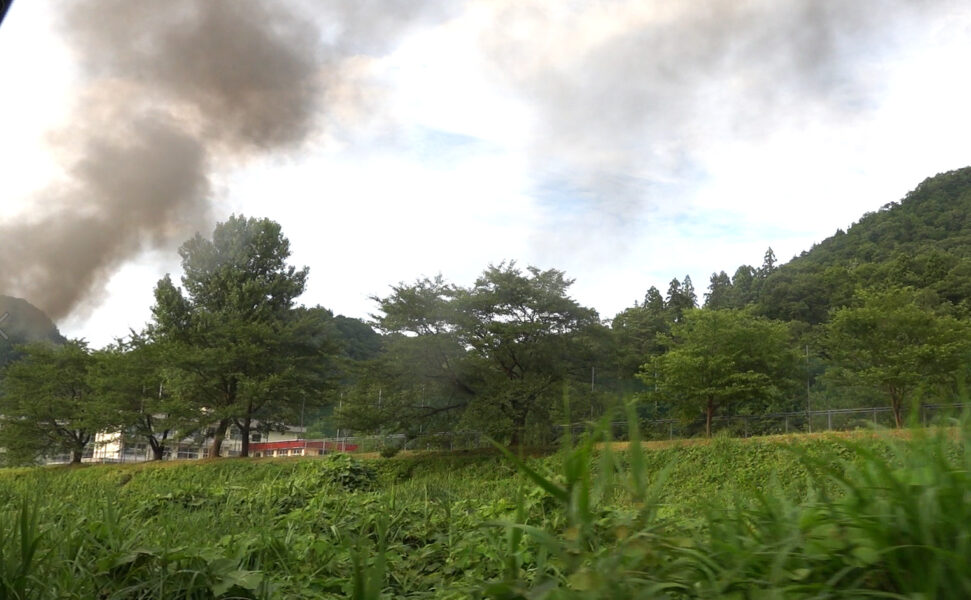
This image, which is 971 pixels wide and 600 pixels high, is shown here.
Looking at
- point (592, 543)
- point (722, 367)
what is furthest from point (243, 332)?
point (592, 543)

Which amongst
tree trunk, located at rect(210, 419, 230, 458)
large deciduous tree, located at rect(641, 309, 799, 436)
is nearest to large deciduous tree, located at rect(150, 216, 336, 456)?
tree trunk, located at rect(210, 419, 230, 458)

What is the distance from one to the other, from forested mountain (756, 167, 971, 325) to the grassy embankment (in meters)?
29.7

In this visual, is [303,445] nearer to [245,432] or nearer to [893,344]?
[245,432]

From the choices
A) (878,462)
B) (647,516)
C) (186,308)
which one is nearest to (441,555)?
(647,516)

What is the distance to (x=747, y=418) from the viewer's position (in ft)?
75.5

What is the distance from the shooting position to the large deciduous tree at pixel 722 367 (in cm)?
2333

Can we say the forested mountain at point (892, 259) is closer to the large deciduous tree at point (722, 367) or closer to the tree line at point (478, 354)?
the tree line at point (478, 354)

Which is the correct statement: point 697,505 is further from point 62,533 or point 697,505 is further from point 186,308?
point 186,308

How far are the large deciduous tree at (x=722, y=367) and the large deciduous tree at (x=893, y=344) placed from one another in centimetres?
188

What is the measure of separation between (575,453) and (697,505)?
2.24 ft

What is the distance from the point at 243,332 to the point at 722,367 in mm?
21137

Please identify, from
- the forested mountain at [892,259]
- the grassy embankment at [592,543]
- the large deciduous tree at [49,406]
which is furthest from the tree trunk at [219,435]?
the grassy embankment at [592,543]

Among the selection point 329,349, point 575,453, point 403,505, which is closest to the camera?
point 575,453

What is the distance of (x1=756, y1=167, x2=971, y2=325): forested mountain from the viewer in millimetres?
34594
